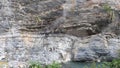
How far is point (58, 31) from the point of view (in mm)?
40969

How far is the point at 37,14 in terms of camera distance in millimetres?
42562

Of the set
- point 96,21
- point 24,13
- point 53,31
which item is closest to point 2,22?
point 24,13

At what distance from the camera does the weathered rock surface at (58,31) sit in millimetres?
37969

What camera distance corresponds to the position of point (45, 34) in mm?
40500

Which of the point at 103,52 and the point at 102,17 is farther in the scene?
the point at 102,17

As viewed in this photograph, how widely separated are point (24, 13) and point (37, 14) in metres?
1.61

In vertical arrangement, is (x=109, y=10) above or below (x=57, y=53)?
above

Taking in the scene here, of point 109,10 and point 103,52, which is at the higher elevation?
point 109,10

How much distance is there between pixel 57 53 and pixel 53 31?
371 centimetres

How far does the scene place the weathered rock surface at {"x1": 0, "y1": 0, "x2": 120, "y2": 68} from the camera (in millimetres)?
37969

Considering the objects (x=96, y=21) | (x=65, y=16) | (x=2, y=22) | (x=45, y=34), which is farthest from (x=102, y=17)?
(x=2, y=22)

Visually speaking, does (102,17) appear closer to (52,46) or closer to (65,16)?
(65,16)

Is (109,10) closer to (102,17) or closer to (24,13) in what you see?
(102,17)

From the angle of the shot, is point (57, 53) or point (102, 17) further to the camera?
point (102, 17)
